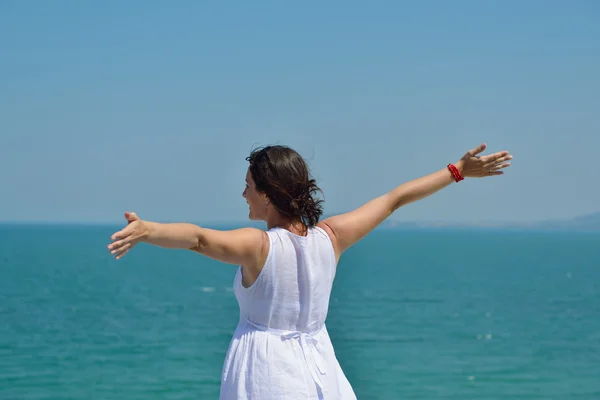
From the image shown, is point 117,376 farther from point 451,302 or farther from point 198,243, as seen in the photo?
point 451,302

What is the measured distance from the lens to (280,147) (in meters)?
3.23

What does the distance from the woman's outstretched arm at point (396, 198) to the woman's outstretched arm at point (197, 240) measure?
430 millimetres

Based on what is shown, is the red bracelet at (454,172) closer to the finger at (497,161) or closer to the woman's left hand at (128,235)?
the finger at (497,161)

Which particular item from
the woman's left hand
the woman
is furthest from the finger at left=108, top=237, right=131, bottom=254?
the woman

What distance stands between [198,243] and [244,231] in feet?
0.66

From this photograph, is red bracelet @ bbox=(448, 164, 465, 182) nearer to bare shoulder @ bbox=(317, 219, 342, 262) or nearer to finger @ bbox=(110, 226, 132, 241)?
bare shoulder @ bbox=(317, 219, 342, 262)

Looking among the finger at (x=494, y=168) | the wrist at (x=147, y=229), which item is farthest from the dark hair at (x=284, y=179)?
the finger at (x=494, y=168)

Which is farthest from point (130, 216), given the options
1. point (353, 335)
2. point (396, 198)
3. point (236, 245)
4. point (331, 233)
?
point (353, 335)

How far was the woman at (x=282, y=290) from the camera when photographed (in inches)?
124

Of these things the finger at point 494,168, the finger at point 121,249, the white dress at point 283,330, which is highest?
the finger at point 494,168

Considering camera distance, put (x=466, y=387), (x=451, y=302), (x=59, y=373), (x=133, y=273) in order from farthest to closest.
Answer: (x=133, y=273) → (x=451, y=302) → (x=59, y=373) → (x=466, y=387)

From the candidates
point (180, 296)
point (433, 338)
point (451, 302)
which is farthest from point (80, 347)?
point (451, 302)

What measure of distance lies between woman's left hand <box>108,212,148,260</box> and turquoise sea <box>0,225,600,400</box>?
12435 millimetres

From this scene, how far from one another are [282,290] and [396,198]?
2.37 ft
